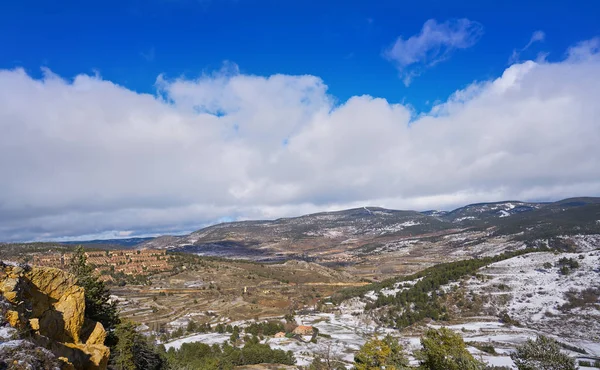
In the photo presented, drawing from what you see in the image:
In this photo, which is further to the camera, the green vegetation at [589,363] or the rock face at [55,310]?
the green vegetation at [589,363]

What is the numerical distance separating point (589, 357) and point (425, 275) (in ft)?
137

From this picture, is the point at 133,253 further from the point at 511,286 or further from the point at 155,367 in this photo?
the point at 511,286

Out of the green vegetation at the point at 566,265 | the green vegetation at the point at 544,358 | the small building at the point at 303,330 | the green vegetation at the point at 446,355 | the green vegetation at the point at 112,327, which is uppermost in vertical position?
the green vegetation at the point at 112,327

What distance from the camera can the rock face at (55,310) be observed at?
1072cm

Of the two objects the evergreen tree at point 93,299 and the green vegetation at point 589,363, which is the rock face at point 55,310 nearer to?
the evergreen tree at point 93,299

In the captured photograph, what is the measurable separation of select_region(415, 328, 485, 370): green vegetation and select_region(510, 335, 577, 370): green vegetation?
290 centimetres

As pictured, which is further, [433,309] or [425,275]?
[425,275]

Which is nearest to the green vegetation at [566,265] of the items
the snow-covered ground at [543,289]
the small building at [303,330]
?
the snow-covered ground at [543,289]

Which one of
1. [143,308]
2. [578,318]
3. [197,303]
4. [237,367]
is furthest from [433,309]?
[143,308]

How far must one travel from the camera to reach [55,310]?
512 inches

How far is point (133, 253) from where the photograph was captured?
137375mm

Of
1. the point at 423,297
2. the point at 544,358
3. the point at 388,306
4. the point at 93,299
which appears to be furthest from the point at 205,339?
the point at 544,358

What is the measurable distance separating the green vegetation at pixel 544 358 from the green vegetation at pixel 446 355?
2.90m

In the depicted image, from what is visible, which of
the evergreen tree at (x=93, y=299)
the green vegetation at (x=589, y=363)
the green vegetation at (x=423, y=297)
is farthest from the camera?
the green vegetation at (x=423, y=297)
